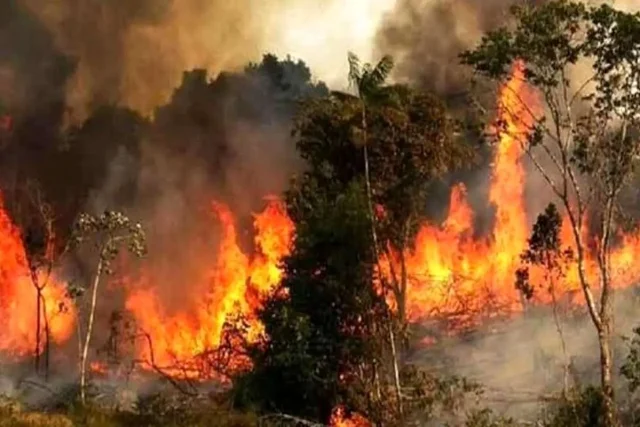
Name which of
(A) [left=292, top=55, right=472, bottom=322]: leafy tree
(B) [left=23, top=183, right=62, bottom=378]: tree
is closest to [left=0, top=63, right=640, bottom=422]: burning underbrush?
(B) [left=23, top=183, right=62, bottom=378]: tree

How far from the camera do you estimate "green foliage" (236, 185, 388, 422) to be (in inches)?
1144

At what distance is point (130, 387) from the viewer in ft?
140

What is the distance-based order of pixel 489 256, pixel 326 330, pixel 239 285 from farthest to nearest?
1. pixel 239 285
2. pixel 489 256
3. pixel 326 330

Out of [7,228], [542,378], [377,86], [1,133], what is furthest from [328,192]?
[1,133]

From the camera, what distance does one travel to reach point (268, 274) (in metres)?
55.3

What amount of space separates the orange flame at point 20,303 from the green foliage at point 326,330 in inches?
1025

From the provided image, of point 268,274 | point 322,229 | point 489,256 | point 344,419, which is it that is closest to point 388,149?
point 322,229

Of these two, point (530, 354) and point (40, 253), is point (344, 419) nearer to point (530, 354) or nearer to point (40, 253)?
point (530, 354)

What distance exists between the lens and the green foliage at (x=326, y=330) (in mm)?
29062

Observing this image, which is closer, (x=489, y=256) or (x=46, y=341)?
(x=46, y=341)

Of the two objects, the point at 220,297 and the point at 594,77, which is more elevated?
the point at 594,77

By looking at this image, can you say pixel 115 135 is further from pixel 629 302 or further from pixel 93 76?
pixel 629 302

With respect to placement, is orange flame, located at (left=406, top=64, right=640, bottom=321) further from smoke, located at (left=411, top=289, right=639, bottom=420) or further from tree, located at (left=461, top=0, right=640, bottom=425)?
tree, located at (left=461, top=0, right=640, bottom=425)

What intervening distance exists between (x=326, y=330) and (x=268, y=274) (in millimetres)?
26083
